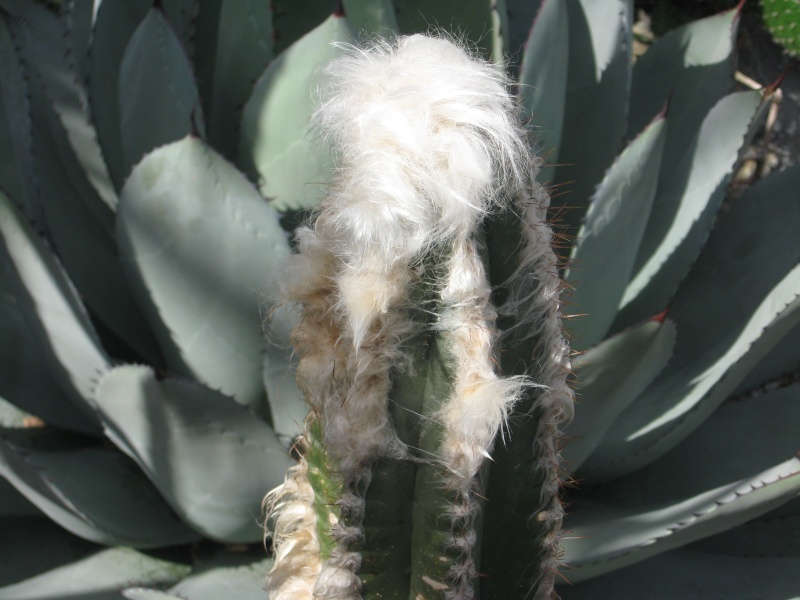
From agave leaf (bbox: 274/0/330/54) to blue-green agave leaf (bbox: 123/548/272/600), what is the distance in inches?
38.4

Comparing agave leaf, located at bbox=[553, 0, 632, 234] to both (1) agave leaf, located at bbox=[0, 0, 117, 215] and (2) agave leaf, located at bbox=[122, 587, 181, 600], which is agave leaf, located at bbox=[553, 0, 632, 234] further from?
(2) agave leaf, located at bbox=[122, 587, 181, 600]

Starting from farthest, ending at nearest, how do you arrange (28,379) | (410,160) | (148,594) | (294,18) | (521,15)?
(521,15)
(294,18)
(28,379)
(148,594)
(410,160)

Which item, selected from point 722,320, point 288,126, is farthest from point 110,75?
point 722,320

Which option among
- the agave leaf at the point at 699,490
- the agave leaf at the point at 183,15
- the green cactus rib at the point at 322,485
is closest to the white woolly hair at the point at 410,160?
the green cactus rib at the point at 322,485

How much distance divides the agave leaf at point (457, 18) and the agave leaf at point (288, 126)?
0.27 m

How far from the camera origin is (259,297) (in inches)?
52.7

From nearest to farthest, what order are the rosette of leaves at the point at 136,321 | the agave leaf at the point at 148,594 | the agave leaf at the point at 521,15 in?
the agave leaf at the point at 148,594, the rosette of leaves at the point at 136,321, the agave leaf at the point at 521,15

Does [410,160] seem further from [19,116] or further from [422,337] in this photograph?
[19,116]

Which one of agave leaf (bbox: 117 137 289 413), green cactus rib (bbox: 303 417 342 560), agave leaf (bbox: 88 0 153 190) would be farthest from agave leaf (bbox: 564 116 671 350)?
agave leaf (bbox: 88 0 153 190)

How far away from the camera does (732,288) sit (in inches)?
69.2

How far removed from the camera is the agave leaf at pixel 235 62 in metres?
1.59

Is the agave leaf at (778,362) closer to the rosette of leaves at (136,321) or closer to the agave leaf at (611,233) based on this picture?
the agave leaf at (611,233)

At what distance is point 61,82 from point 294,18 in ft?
1.62

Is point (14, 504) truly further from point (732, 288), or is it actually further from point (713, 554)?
point (732, 288)
